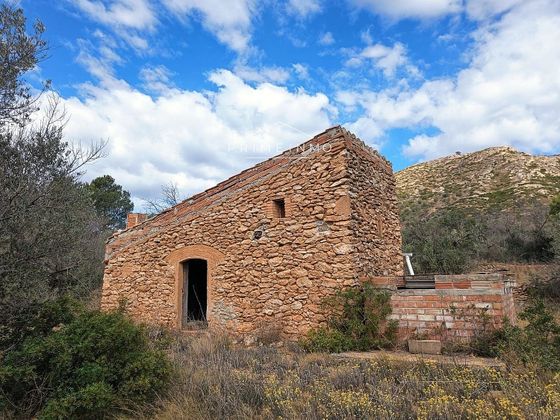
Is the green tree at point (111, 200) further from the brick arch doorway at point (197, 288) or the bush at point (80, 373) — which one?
the bush at point (80, 373)

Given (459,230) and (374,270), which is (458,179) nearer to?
(459,230)

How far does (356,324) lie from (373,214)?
2.78 m

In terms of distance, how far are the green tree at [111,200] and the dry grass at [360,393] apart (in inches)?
863

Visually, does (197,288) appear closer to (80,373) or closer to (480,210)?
(80,373)

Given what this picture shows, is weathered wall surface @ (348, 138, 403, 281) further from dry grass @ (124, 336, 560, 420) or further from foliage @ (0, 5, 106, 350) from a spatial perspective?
foliage @ (0, 5, 106, 350)

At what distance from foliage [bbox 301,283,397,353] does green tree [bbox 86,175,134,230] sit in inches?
820

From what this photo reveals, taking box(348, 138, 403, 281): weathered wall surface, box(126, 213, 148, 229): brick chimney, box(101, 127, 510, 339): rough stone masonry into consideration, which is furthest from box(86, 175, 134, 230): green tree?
box(348, 138, 403, 281): weathered wall surface

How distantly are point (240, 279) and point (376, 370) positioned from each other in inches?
166

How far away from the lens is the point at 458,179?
3027 cm

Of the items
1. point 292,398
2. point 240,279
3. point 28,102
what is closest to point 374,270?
point 240,279

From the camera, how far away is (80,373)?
13.2 ft

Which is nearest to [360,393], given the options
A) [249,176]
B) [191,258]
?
[249,176]

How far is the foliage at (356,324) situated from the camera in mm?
6422

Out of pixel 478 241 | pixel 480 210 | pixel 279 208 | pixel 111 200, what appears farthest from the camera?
pixel 111 200
